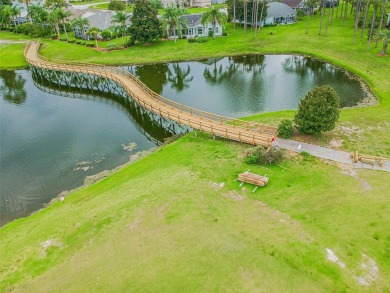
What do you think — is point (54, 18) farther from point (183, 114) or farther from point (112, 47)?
point (183, 114)

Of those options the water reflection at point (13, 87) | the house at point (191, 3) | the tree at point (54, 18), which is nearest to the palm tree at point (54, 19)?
the tree at point (54, 18)

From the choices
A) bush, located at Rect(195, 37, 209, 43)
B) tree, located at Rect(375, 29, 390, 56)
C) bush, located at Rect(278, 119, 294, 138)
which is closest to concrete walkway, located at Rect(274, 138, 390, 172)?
bush, located at Rect(278, 119, 294, 138)

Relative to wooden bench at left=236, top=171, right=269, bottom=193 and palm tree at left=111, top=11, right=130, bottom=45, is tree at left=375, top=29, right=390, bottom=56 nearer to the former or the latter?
wooden bench at left=236, top=171, right=269, bottom=193

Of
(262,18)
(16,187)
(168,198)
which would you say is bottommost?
(16,187)

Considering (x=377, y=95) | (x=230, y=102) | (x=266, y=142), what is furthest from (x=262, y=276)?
(x=377, y=95)

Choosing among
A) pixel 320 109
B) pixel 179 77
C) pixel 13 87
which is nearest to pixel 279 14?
pixel 179 77

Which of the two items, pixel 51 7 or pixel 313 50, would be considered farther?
pixel 51 7

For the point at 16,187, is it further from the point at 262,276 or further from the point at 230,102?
the point at 230,102
